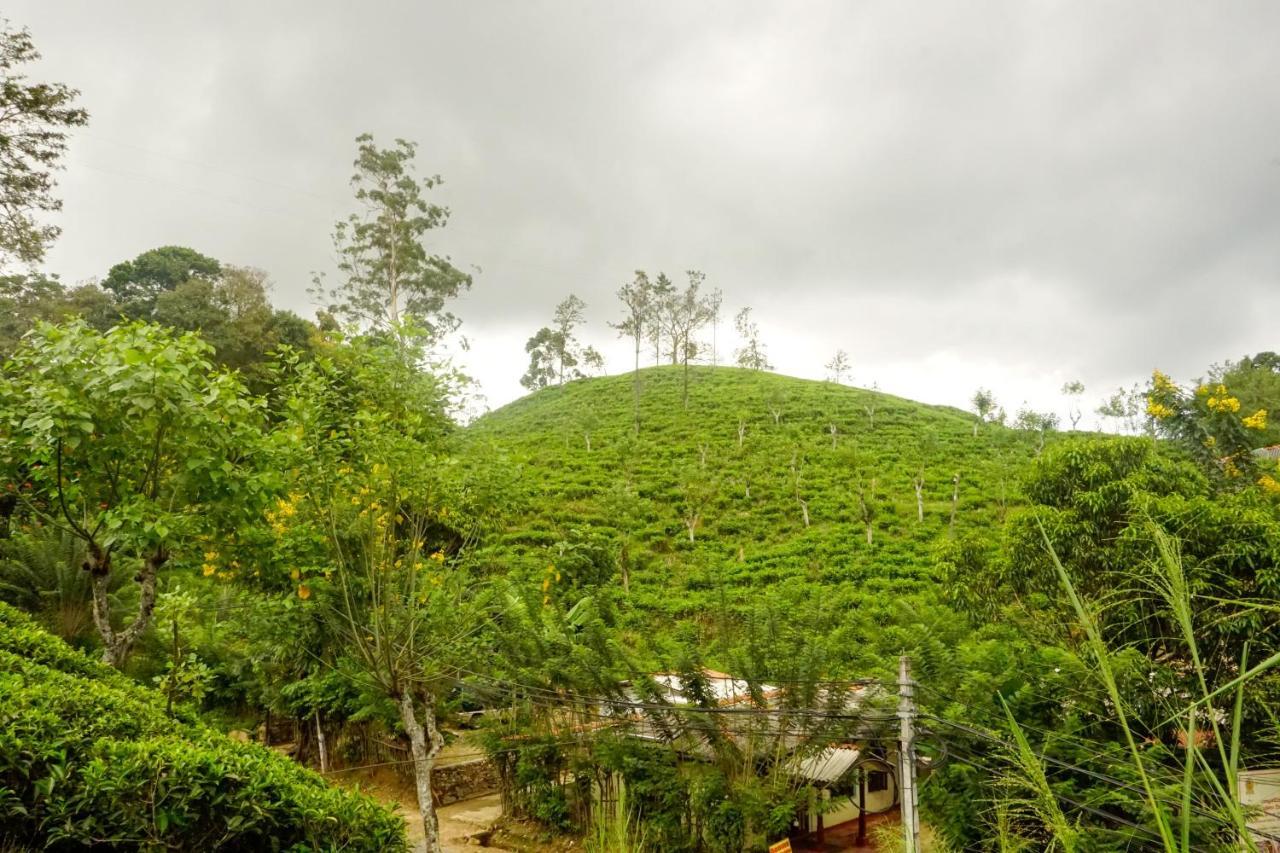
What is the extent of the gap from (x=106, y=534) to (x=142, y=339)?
1701 mm

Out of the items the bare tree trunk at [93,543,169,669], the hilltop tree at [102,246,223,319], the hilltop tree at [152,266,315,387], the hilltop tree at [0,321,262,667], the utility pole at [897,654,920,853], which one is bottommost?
the utility pole at [897,654,920,853]

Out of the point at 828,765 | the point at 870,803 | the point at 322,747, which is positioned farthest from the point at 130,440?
the point at 870,803

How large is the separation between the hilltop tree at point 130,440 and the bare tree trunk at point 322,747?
18.9ft

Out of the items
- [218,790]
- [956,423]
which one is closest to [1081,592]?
[218,790]

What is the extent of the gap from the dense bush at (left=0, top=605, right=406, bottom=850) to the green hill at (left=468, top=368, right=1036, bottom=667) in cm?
473

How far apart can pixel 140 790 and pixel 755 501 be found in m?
23.7

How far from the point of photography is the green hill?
17.4 metres

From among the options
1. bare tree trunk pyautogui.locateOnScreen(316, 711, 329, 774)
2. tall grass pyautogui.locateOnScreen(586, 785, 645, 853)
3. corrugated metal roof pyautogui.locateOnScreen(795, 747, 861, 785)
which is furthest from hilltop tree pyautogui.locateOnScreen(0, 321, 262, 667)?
corrugated metal roof pyautogui.locateOnScreen(795, 747, 861, 785)

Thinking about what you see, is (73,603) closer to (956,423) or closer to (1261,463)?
(1261,463)

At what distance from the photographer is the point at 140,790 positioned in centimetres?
354

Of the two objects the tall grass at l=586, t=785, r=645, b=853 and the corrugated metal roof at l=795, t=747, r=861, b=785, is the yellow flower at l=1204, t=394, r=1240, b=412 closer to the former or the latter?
the corrugated metal roof at l=795, t=747, r=861, b=785

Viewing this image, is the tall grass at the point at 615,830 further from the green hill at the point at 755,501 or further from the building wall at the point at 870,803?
the building wall at the point at 870,803

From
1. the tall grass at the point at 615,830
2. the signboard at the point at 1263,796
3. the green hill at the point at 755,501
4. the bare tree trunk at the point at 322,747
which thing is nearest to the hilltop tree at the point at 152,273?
the green hill at the point at 755,501

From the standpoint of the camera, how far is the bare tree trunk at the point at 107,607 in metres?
6.55
